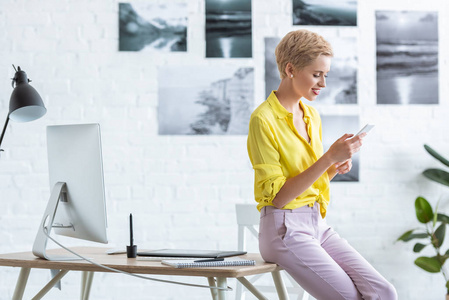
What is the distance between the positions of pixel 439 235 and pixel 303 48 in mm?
2086

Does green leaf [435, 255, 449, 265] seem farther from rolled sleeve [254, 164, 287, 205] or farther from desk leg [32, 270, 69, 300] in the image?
desk leg [32, 270, 69, 300]

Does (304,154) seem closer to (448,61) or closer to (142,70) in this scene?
(142,70)

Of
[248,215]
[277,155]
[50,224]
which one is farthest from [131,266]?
[248,215]

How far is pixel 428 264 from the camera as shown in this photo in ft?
12.0

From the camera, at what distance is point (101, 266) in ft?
6.12

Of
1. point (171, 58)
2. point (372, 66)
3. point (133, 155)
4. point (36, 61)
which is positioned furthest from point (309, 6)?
point (36, 61)

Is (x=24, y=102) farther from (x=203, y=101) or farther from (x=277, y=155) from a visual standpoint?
(x=203, y=101)

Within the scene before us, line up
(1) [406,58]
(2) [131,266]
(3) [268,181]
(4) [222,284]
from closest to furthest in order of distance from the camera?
(4) [222,284] < (2) [131,266] < (3) [268,181] < (1) [406,58]

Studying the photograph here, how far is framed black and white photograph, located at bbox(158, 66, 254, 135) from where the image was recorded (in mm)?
3717

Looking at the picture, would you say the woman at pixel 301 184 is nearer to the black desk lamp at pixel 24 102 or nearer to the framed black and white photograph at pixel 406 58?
the black desk lamp at pixel 24 102

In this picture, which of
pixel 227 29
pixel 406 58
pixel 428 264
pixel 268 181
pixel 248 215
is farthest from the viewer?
pixel 406 58

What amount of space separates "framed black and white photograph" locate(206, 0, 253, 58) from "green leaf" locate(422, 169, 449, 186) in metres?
1.27

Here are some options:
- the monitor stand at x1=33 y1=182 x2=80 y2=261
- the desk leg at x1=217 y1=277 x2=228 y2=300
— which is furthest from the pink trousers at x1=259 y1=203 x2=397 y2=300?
the monitor stand at x1=33 y1=182 x2=80 y2=261

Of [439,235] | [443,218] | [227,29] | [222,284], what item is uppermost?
[227,29]
